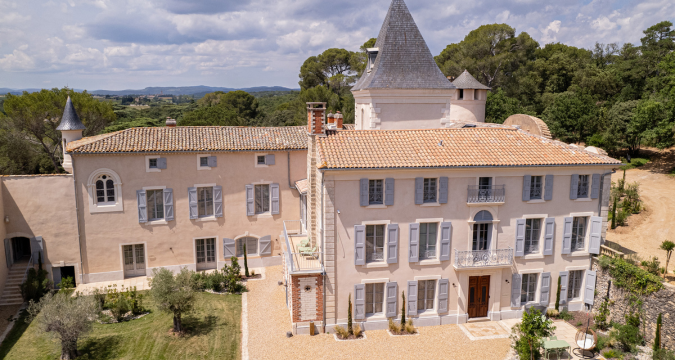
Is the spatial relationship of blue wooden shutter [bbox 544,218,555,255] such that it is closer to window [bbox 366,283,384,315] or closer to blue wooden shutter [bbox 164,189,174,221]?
window [bbox 366,283,384,315]

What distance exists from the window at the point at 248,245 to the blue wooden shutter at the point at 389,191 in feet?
37.8

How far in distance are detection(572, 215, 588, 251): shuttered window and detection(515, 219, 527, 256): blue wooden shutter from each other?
8.83 ft

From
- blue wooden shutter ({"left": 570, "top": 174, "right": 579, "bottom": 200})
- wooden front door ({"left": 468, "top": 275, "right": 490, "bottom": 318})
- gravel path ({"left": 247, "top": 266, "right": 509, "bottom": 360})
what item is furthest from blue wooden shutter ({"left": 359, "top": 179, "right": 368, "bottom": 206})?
blue wooden shutter ({"left": 570, "top": 174, "right": 579, "bottom": 200})

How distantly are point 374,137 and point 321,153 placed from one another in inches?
114

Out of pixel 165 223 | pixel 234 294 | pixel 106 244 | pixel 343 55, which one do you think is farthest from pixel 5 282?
pixel 343 55

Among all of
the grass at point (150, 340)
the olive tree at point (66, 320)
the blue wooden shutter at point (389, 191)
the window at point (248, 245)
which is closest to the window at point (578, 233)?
the blue wooden shutter at point (389, 191)

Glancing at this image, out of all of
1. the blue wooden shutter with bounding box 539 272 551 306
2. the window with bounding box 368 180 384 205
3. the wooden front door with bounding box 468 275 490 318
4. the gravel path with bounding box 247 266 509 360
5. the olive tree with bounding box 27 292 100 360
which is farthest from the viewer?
the blue wooden shutter with bounding box 539 272 551 306

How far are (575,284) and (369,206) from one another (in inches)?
427

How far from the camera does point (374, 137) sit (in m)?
19.9

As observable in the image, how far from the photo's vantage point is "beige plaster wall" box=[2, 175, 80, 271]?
928 inches

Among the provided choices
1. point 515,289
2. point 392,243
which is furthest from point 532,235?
point 392,243

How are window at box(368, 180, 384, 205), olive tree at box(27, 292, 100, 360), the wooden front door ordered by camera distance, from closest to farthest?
olive tree at box(27, 292, 100, 360) → window at box(368, 180, 384, 205) → the wooden front door

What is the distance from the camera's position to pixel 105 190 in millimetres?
24141

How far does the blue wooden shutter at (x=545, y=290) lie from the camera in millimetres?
20031
